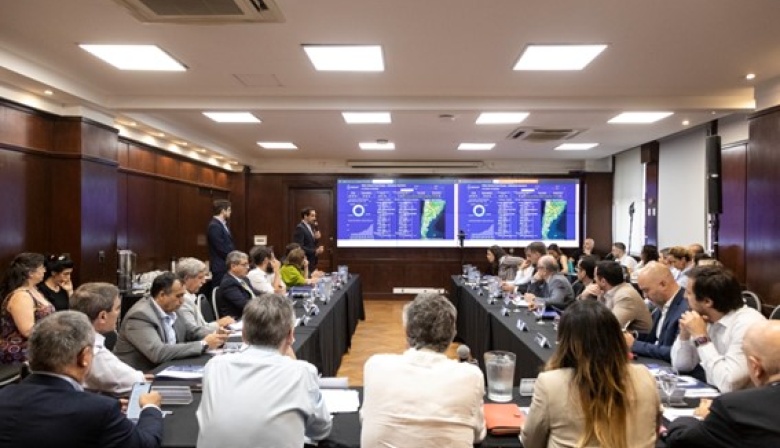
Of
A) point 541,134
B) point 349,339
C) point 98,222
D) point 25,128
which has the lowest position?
point 349,339

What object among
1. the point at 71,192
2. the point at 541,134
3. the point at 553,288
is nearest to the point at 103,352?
the point at 71,192

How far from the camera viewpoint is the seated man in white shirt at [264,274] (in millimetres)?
5117

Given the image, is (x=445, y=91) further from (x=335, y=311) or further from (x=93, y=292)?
(x=93, y=292)

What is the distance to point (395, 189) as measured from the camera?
34.5ft

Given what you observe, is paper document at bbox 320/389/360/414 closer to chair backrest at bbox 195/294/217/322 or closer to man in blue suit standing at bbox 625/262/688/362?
man in blue suit standing at bbox 625/262/688/362

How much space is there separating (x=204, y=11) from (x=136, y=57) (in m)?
1.42

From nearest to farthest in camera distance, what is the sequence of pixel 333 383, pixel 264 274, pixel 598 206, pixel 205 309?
pixel 333 383 → pixel 205 309 → pixel 264 274 → pixel 598 206

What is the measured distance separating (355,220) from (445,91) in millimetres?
5616

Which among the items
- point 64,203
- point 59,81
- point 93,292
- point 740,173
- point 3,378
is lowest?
point 3,378

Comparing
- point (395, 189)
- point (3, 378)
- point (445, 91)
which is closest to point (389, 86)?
point (445, 91)

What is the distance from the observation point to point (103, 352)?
7.02 feet

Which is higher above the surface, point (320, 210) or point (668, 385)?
point (320, 210)

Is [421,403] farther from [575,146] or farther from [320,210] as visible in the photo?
[320,210]

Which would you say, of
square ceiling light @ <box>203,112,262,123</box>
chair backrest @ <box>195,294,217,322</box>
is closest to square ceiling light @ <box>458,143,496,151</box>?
square ceiling light @ <box>203,112,262,123</box>
